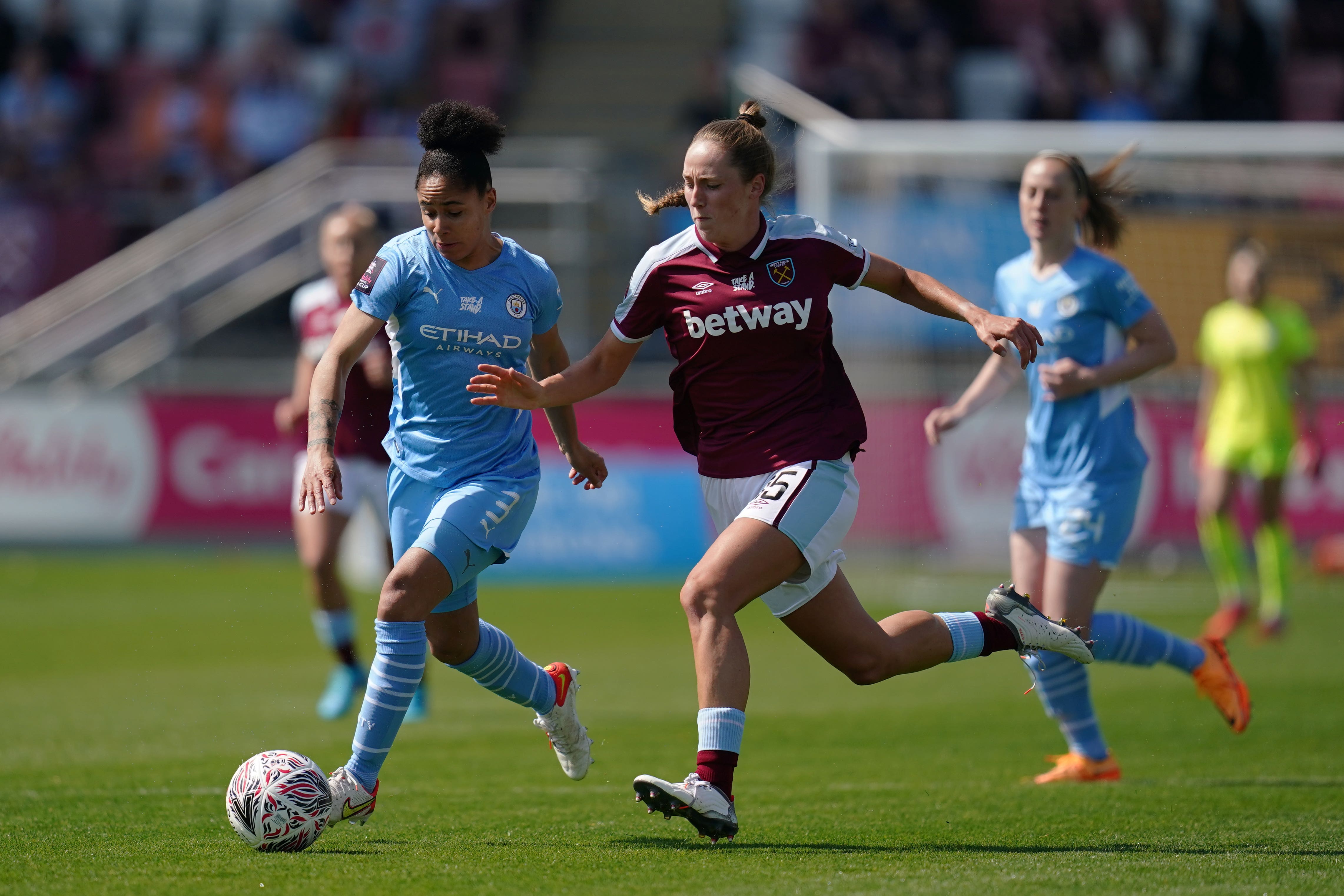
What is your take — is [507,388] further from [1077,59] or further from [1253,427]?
[1077,59]

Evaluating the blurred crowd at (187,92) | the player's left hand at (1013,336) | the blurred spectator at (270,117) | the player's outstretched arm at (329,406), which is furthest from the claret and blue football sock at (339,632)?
the blurred spectator at (270,117)

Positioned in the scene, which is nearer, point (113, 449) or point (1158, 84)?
point (113, 449)

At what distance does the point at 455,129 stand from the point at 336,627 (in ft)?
12.7

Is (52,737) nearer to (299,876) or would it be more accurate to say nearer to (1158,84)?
(299,876)

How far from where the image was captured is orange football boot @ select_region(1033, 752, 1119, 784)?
6.36 m

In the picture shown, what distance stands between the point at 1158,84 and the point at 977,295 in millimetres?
8586

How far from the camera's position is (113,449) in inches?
636

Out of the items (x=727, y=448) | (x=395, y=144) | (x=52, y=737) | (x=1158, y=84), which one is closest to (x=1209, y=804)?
(x=727, y=448)

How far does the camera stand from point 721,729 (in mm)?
4762

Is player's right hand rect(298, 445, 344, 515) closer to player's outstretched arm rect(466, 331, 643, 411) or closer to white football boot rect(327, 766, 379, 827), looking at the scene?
player's outstretched arm rect(466, 331, 643, 411)

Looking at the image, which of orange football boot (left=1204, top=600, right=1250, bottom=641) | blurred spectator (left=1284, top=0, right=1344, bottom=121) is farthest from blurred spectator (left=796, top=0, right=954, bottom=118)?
orange football boot (left=1204, top=600, right=1250, bottom=641)

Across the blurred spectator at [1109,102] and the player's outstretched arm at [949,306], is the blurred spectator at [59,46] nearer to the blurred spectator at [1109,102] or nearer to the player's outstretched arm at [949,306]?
the blurred spectator at [1109,102]

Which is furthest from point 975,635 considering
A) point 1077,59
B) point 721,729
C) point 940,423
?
point 1077,59

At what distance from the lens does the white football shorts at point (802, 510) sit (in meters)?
4.89
